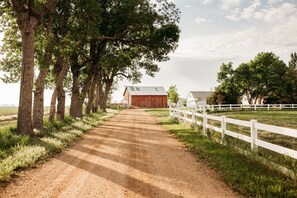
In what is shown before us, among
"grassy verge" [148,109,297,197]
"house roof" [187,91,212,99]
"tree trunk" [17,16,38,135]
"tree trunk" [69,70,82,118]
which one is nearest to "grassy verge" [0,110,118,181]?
"tree trunk" [17,16,38,135]

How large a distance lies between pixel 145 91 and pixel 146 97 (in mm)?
2363

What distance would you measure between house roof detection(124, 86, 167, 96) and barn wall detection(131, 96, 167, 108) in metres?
0.95

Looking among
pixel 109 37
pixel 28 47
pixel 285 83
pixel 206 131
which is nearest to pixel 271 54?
pixel 285 83

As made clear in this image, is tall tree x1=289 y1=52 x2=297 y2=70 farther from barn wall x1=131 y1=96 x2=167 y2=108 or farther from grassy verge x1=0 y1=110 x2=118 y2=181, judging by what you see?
grassy verge x1=0 y1=110 x2=118 y2=181

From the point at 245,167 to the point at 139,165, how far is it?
9.68ft

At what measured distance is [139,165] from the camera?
840cm

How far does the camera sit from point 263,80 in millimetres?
61688

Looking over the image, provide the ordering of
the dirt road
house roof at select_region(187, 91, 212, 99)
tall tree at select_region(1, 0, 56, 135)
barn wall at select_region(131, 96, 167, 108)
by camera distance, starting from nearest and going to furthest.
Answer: the dirt road → tall tree at select_region(1, 0, 56, 135) → barn wall at select_region(131, 96, 167, 108) → house roof at select_region(187, 91, 212, 99)

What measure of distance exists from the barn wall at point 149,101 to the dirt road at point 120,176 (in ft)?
246

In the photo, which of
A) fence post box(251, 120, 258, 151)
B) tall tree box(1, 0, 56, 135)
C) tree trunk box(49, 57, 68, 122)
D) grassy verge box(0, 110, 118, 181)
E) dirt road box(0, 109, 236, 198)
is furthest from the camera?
tree trunk box(49, 57, 68, 122)

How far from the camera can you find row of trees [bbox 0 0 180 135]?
12648 millimetres

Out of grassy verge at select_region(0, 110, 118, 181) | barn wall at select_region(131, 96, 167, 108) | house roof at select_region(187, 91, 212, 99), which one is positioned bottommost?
grassy verge at select_region(0, 110, 118, 181)

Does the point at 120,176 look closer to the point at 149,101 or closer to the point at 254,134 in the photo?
the point at 254,134

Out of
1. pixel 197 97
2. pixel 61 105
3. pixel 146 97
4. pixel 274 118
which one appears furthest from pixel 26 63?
pixel 197 97
